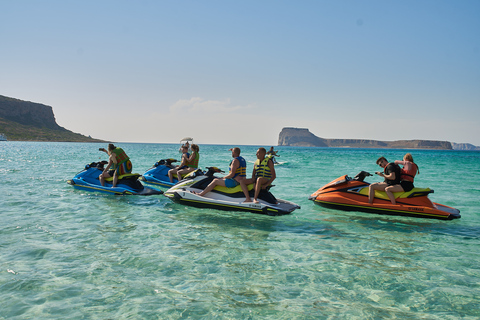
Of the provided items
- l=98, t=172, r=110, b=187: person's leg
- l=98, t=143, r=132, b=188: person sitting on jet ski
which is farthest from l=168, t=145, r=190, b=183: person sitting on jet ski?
l=98, t=172, r=110, b=187: person's leg

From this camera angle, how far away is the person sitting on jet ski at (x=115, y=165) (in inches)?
453

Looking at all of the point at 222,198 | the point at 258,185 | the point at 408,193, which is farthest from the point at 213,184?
the point at 408,193

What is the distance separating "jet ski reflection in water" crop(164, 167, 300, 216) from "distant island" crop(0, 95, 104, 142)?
171177 mm

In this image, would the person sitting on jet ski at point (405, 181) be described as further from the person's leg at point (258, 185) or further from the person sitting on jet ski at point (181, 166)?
the person sitting on jet ski at point (181, 166)

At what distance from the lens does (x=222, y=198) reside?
29.8 feet

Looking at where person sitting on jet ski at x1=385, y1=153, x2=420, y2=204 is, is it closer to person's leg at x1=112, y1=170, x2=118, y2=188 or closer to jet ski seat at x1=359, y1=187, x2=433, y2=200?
jet ski seat at x1=359, y1=187, x2=433, y2=200

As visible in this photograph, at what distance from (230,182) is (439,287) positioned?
17.7 ft

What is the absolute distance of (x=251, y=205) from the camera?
28.0ft

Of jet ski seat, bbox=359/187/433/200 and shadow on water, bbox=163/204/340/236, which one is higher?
jet ski seat, bbox=359/187/433/200

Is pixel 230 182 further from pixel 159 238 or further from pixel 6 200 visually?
pixel 6 200

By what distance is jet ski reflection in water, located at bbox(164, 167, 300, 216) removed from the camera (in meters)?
8.48

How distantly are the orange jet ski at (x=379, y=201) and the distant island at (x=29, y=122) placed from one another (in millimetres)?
173605

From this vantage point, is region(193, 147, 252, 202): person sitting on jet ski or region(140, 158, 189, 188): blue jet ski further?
region(140, 158, 189, 188): blue jet ski

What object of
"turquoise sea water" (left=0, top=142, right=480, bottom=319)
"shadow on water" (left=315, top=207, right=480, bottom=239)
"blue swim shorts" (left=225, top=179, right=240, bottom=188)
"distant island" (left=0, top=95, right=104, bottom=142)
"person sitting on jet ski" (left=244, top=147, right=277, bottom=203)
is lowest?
"turquoise sea water" (left=0, top=142, right=480, bottom=319)
